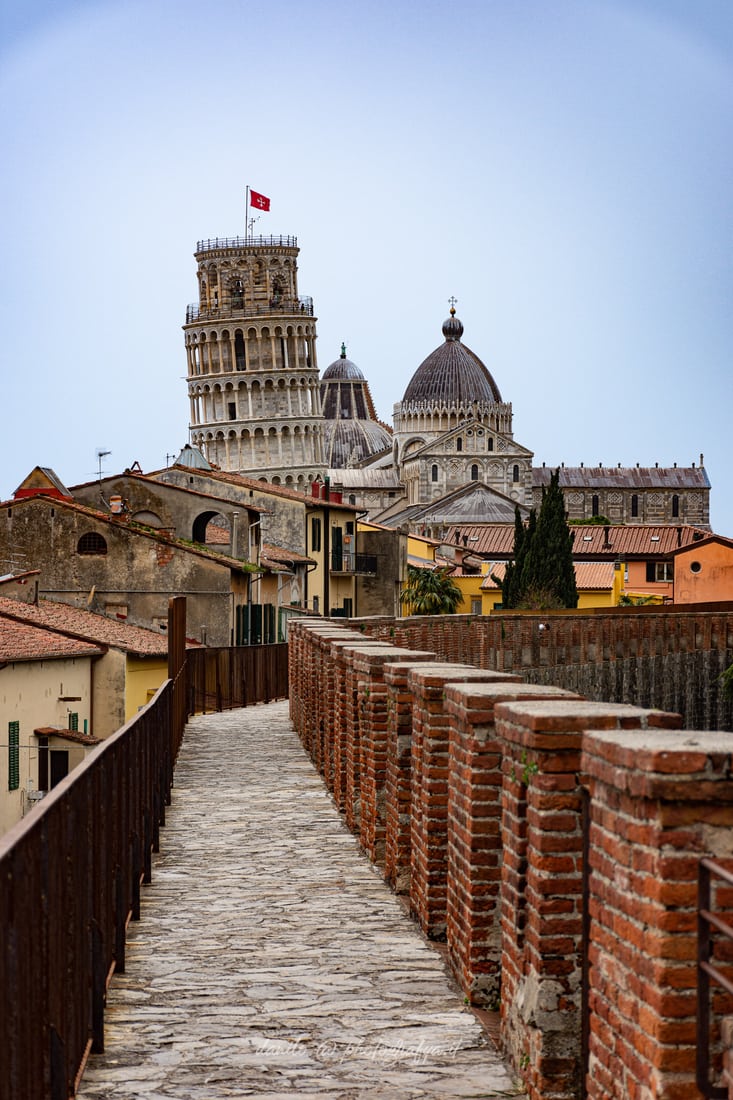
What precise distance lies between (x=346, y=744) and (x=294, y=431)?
399ft

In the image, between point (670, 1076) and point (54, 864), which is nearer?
point (670, 1076)

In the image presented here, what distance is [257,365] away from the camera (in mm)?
134125

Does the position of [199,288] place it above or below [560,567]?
above

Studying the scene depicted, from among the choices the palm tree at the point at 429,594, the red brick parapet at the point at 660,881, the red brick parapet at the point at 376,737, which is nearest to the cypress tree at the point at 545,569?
the palm tree at the point at 429,594

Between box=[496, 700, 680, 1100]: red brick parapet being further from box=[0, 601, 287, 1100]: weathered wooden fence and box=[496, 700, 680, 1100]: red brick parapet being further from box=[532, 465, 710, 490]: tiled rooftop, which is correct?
box=[532, 465, 710, 490]: tiled rooftop

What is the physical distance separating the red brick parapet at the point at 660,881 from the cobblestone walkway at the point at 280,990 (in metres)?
1.41

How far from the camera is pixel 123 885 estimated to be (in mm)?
8414

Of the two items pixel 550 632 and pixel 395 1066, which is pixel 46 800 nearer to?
pixel 395 1066

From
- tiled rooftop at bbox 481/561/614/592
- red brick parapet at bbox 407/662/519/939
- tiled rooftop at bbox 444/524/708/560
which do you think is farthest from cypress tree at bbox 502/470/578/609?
red brick parapet at bbox 407/662/519/939

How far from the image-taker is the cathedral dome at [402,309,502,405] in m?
164

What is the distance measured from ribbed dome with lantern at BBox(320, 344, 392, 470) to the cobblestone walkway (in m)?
175

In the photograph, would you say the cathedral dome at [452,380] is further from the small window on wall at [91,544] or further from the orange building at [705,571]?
the small window on wall at [91,544]

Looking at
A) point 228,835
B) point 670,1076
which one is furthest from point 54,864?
point 228,835

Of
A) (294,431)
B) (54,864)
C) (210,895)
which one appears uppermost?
(294,431)
